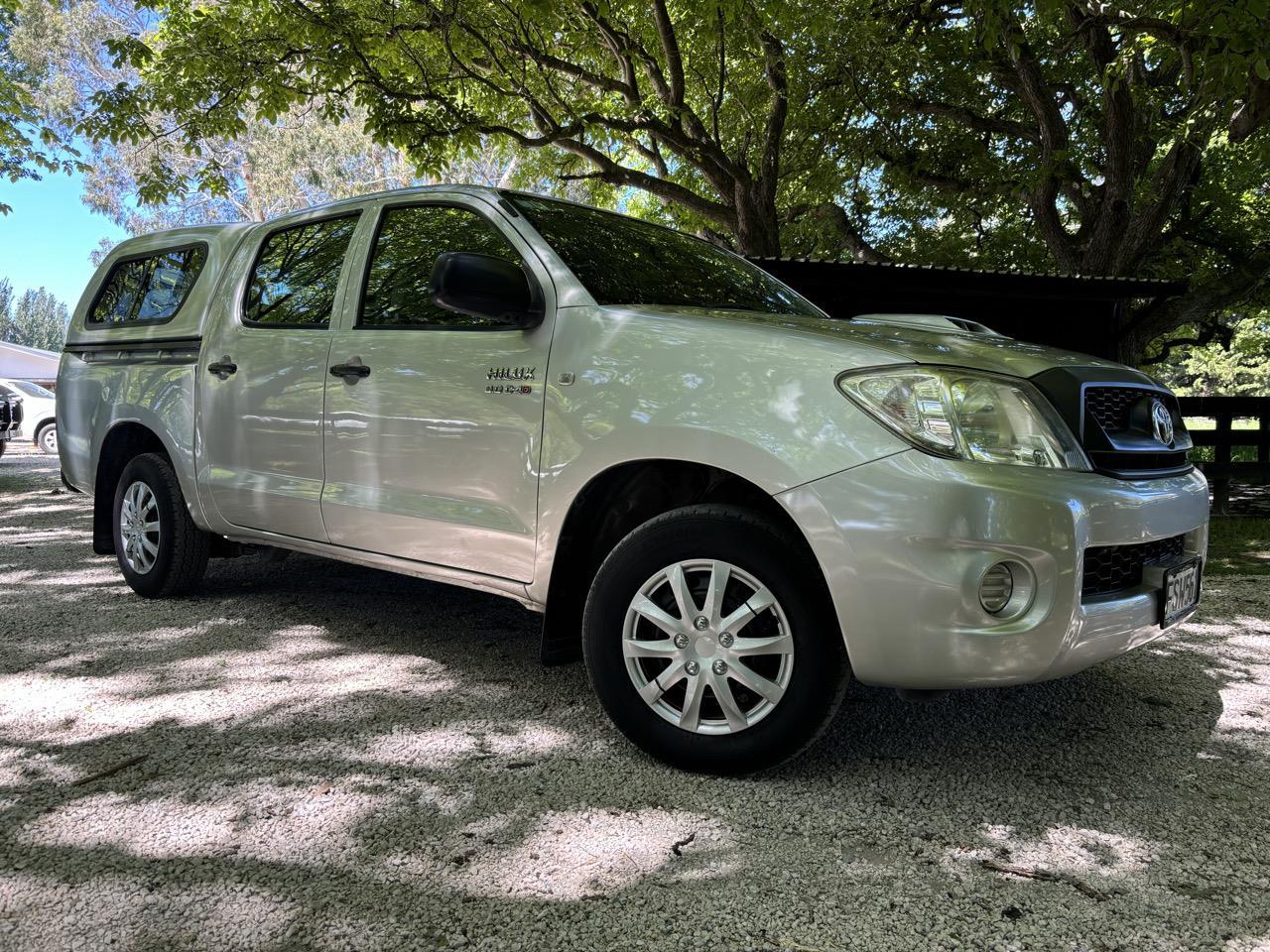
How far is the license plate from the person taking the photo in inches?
108

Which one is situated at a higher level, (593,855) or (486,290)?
(486,290)

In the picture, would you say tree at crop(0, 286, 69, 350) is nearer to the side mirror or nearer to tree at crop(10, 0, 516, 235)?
tree at crop(10, 0, 516, 235)

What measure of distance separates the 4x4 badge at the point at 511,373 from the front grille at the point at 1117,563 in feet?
5.91

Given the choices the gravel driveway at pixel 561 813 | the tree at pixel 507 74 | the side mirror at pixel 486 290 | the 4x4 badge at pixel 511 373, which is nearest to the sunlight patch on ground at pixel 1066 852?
the gravel driveway at pixel 561 813

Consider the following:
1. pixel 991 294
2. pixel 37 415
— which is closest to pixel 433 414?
pixel 991 294

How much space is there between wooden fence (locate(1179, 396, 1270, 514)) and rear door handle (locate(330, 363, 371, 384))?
8.94 metres

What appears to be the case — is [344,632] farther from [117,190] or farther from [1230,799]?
[117,190]

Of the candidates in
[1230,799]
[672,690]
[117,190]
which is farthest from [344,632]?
[117,190]

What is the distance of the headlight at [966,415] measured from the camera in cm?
248

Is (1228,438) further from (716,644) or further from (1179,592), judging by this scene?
(716,644)

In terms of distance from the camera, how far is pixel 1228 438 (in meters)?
9.92

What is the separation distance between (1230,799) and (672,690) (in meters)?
1.66

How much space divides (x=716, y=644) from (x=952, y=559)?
72 centimetres

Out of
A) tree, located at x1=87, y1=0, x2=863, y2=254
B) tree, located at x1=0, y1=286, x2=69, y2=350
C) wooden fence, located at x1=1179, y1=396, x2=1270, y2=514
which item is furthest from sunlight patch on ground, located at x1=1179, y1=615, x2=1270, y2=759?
tree, located at x1=0, y1=286, x2=69, y2=350
